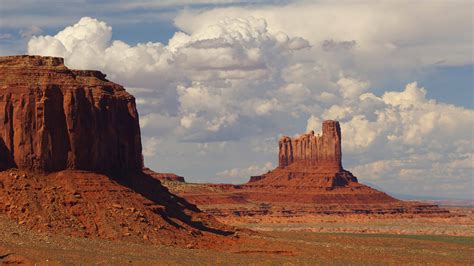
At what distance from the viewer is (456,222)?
7785 inches

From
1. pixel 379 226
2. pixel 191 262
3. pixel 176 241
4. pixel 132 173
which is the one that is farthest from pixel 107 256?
pixel 379 226

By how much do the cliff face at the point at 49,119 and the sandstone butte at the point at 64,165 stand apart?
0.08 metres

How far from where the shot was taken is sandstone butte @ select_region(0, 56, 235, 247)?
80.9 m

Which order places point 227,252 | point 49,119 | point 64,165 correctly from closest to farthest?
point 227,252
point 49,119
point 64,165

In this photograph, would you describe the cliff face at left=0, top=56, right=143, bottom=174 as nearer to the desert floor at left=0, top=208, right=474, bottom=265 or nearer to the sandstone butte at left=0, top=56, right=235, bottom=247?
the sandstone butte at left=0, top=56, right=235, bottom=247

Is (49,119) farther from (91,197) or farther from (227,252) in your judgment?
(227,252)

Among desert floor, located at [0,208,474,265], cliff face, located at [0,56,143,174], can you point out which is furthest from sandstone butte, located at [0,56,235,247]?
desert floor, located at [0,208,474,265]

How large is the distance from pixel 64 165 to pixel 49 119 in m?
4.26

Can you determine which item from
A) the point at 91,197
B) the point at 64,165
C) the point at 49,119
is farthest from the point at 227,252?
the point at 49,119

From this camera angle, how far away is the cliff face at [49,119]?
84688 mm

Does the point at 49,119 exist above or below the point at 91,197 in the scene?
above

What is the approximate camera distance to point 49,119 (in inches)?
3361

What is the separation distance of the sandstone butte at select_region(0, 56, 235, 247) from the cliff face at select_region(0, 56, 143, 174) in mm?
85

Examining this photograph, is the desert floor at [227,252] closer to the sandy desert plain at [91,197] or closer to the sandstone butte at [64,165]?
A: the sandy desert plain at [91,197]
